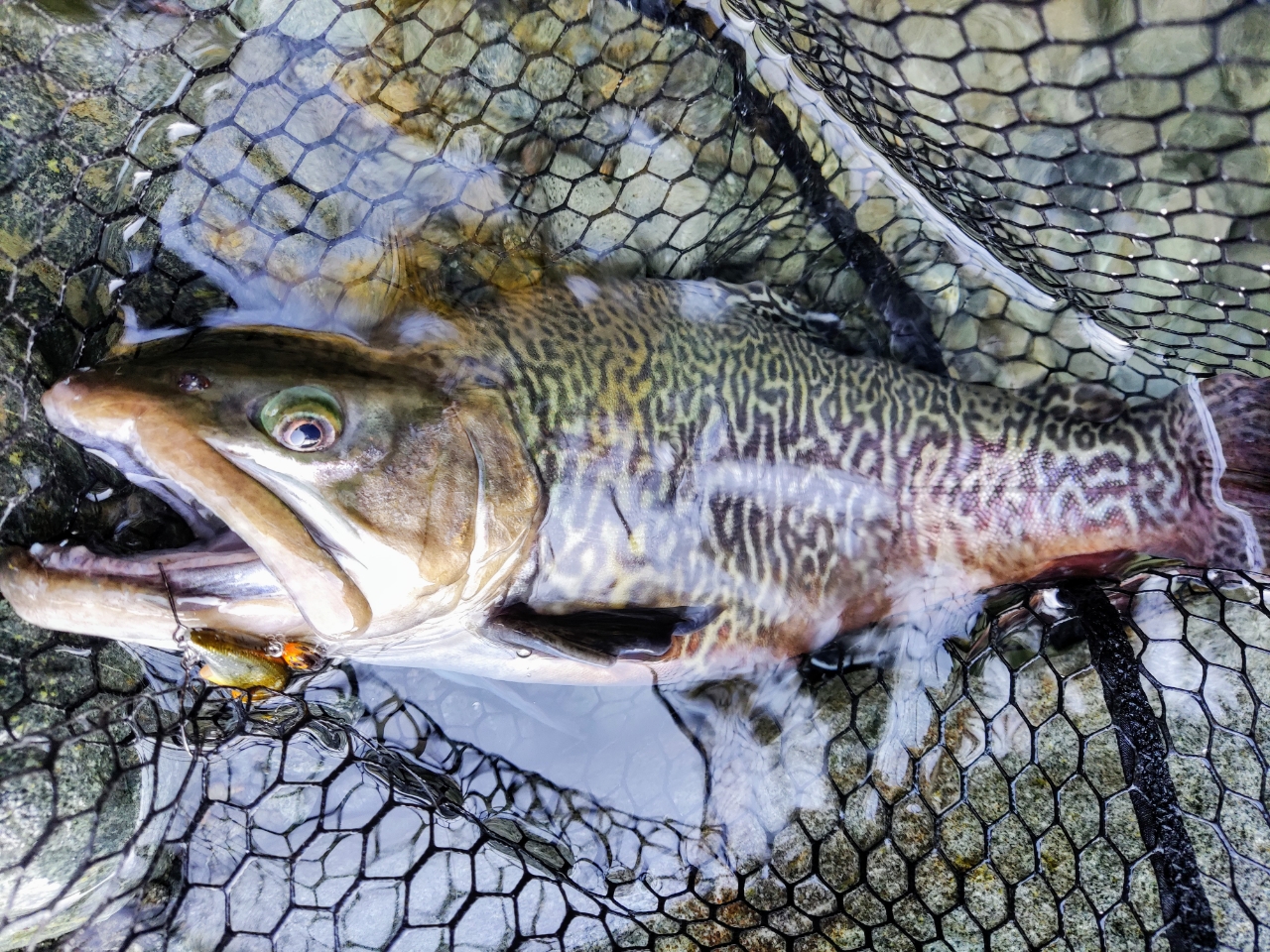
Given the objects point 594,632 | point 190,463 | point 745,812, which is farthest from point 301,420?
point 745,812

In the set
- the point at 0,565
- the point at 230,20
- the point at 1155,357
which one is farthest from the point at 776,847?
the point at 230,20

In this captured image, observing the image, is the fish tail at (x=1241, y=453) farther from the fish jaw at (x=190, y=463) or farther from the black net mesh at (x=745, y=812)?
the fish jaw at (x=190, y=463)

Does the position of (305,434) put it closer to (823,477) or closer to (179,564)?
(179,564)

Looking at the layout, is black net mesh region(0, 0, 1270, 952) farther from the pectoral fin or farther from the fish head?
the pectoral fin

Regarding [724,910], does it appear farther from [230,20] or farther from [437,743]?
[230,20]

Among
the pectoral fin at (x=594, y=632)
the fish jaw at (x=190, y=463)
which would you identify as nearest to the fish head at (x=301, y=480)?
the fish jaw at (x=190, y=463)

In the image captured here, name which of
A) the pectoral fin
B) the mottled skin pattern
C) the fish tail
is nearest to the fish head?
the pectoral fin
